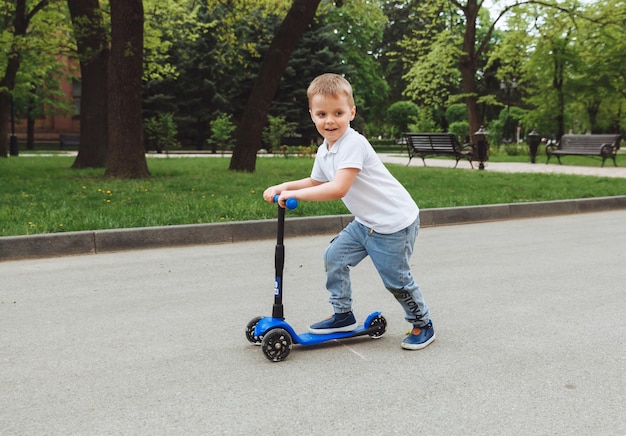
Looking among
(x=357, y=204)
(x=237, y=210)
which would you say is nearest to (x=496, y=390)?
(x=357, y=204)

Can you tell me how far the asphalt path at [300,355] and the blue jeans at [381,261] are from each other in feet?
0.89

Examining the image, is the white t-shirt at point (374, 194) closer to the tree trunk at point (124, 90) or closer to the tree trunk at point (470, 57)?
the tree trunk at point (124, 90)

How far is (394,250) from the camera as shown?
140 inches

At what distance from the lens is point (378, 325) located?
3906 millimetres

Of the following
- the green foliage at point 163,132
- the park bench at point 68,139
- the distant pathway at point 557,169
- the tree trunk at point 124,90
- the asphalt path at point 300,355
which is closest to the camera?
the asphalt path at point 300,355

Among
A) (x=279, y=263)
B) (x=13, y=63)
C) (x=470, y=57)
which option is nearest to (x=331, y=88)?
(x=279, y=263)

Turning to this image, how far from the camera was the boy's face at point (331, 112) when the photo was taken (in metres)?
3.38

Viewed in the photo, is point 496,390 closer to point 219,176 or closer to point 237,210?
point 237,210

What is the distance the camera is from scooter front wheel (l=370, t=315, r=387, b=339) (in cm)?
390

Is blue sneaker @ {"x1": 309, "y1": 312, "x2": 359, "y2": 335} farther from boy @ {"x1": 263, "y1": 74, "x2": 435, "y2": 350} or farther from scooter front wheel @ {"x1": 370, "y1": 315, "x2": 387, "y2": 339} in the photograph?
scooter front wheel @ {"x1": 370, "y1": 315, "x2": 387, "y2": 339}

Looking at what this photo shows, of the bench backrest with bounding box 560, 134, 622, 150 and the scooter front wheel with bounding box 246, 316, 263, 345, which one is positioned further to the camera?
the bench backrest with bounding box 560, 134, 622, 150

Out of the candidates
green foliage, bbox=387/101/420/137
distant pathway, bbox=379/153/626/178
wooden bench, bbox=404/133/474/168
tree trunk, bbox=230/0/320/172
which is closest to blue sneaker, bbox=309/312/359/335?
tree trunk, bbox=230/0/320/172

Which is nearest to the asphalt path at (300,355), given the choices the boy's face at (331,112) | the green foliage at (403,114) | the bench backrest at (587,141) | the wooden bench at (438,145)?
the boy's face at (331,112)

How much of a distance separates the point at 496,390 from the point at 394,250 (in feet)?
2.92
